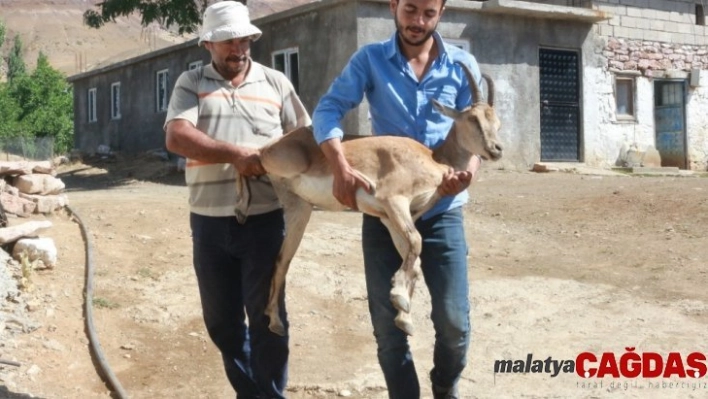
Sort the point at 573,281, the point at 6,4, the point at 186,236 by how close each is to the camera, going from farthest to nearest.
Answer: the point at 6,4 → the point at 186,236 → the point at 573,281

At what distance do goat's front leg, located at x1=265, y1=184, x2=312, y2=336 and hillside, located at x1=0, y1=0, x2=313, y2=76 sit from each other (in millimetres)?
79495

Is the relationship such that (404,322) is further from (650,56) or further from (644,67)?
(650,56)

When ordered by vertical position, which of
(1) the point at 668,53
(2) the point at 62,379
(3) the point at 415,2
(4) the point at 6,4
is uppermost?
(4) the point at 6,4

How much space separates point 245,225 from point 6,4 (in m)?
118

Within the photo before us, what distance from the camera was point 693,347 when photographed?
18.2 ft

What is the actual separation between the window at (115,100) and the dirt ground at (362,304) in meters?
14.3

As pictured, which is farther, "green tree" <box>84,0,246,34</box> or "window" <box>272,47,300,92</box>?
"green tree" <box>84,0,246,34</box>

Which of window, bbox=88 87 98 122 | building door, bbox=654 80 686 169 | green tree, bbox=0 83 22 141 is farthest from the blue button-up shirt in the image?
green tree, bbox=0 83 22 141

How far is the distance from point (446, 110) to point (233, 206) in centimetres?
106

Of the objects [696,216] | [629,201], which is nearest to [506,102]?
[629,201]

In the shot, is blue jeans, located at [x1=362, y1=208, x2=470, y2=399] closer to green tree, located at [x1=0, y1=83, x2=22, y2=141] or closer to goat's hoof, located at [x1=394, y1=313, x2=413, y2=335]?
goat's hoof, located at [x1=394, y1=313, x2=413, y2=335]

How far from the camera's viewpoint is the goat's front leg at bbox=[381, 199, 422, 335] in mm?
3004

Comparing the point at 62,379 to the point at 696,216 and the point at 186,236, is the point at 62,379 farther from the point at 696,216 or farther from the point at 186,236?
the point at 696,216

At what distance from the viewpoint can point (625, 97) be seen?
17234mm
